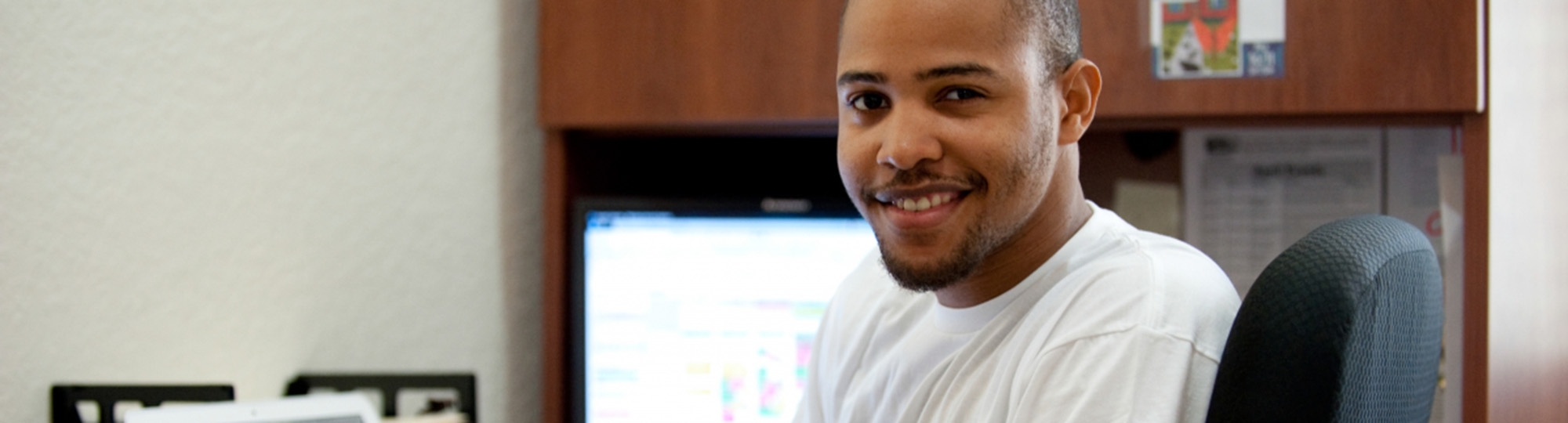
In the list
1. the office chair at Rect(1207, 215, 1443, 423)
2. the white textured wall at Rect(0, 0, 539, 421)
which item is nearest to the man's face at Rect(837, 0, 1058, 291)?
the office chair at Rect(1207, 215, 1443, 423)

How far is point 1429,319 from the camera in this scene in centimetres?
60

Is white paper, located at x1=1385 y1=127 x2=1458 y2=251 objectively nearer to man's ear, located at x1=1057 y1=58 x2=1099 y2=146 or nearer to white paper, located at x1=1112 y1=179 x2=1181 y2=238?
white paper, located at x1=1112 y1=179 x2=1181 y2=238

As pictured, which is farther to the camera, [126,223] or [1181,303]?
[126,223]

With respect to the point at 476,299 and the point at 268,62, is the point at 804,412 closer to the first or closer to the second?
the point at 476,299

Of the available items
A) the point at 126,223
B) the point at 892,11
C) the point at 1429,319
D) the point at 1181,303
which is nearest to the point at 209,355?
the point at 126,223

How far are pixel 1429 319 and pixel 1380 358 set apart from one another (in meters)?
0.08

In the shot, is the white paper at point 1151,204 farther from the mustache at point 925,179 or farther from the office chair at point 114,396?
the office chair at point 114,396

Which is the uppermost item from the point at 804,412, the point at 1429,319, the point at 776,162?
the point at 776,162

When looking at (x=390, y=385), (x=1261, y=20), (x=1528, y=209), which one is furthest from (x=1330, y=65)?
(x=390, y=385)

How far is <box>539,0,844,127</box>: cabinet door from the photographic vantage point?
1072 millimetres

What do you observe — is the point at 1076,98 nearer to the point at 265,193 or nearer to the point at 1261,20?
the point at 1261,20

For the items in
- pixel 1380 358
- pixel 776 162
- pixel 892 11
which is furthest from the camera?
pixel 776 162

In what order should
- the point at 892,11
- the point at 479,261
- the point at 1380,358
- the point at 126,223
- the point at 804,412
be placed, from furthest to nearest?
the point at 479,261
the point at 804,412
the point at 126,223
the point at 892,11
the point at 1380,358

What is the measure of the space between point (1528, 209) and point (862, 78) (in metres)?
0.59
